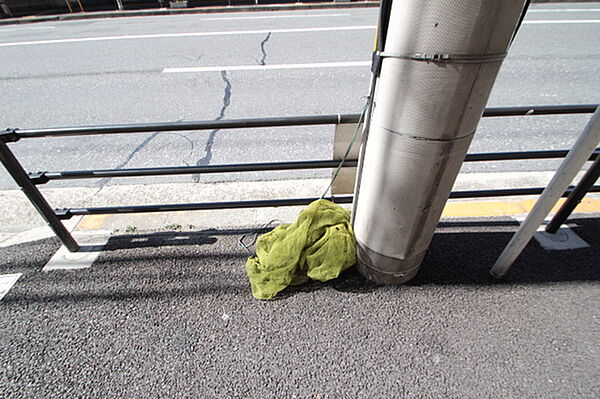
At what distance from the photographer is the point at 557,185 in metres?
1.60

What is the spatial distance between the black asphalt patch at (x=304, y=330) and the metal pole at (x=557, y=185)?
245mm

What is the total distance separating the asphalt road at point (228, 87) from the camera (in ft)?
11.7

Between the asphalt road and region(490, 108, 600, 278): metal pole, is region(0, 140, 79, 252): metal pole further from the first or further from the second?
region(490, 108, 600, 278): metal pole

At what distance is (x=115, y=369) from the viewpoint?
1600 millimetres

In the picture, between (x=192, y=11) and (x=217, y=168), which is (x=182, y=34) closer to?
(x=192, y=11)

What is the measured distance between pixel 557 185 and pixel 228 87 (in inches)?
196

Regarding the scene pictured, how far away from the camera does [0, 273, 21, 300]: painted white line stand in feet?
6.69

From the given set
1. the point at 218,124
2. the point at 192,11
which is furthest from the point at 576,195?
the point at 192,11

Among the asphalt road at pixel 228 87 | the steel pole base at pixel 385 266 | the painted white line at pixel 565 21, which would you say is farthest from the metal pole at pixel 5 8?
the painted white line at pixel 565 21

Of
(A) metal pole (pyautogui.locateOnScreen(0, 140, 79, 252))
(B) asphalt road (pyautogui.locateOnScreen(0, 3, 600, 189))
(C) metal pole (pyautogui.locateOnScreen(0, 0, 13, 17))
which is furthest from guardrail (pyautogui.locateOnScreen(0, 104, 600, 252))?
(C) metal pole (pyautogui.locateOnScreen(0, 0, 13, 17))

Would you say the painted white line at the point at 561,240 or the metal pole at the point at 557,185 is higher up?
the metal pole at the point at 557,185

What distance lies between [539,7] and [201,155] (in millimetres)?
14137

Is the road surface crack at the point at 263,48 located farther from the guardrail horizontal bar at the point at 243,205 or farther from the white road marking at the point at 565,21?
the white road marking at the point at 565,21

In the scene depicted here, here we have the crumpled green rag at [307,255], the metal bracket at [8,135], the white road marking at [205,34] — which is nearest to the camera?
the metal bracket at [8,135]
